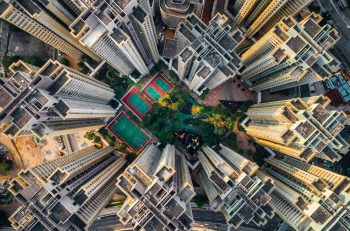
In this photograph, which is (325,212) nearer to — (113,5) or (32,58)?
(113,5)

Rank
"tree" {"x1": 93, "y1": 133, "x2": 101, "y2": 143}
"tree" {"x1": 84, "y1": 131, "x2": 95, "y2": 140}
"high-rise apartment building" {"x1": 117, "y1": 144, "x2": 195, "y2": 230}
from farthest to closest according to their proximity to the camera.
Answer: "tree" {"x1": 93, "y1": 133, "x2": 101, "y2": 143} → "tree" {"x1": 84, "y1": 131, "x2": 95, "y2": 140} → "high-rise apartment building" {"x1": 117, "y1": 144, "x2": 195, "y2": 230}

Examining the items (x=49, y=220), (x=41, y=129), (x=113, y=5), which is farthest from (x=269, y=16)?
(x=49, y=220)

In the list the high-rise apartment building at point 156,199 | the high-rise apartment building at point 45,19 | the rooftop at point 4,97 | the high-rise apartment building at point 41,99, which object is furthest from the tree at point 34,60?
the high-rise apartment building at point 156,199

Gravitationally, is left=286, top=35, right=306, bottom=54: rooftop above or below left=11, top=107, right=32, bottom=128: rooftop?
above

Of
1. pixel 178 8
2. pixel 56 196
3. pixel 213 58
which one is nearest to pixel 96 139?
pixel 56 196

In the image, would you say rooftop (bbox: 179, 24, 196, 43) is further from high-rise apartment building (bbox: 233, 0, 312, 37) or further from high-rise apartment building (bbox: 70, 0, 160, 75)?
high-rise apartment building (bbox: 233, 0, 312, 37)

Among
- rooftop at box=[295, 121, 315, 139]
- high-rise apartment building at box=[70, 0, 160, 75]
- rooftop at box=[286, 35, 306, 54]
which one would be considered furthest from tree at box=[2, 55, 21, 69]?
rooftop at box=[295, 121, 315, 139]
